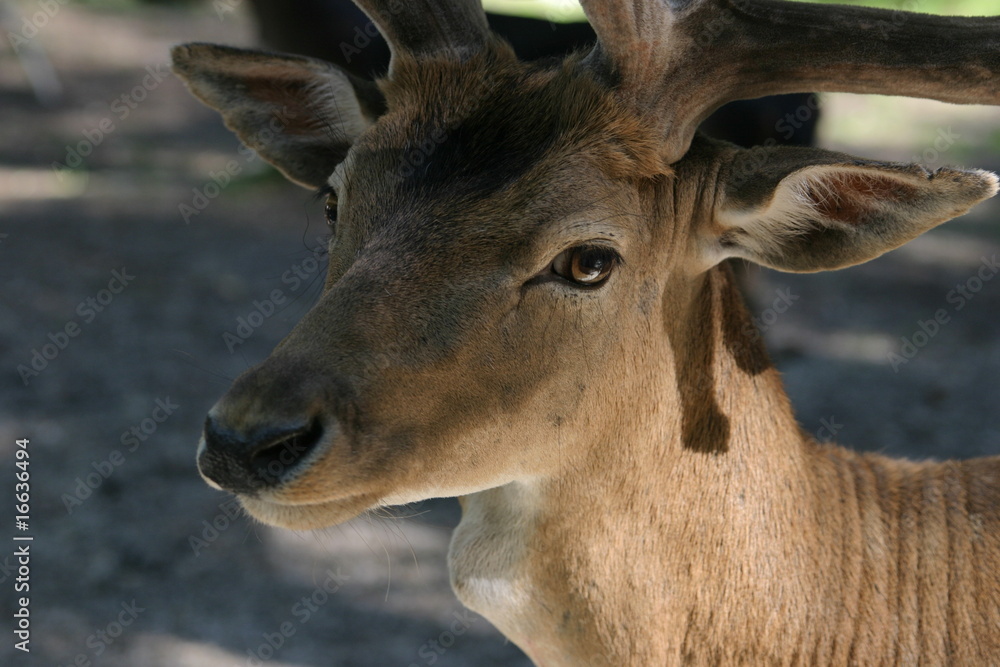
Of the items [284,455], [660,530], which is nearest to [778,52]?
[660,530]

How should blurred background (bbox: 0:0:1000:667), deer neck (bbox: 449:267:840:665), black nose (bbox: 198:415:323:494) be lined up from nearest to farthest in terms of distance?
black nose (bbox: 198:415:323:494)
deer neck (bbox: 449:267:840:665)
blurred background (bbox: 0:0:1000:667)

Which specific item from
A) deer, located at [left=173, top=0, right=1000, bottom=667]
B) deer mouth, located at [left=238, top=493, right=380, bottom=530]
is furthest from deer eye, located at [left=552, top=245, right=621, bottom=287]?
deer mouth, located at [left=238, top=493, right=380, bottom=530]

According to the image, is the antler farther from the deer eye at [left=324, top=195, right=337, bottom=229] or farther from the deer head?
the deer eye at [left=324, top=195, right=337, bottom=229]

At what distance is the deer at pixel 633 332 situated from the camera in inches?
108

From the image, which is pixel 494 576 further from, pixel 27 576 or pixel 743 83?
pixel 27 576

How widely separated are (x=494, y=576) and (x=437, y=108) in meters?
1.43

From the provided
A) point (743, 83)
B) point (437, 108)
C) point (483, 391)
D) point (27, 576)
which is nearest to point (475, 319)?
point (483, 391)

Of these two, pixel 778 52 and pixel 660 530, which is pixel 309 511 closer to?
pixel 660 530

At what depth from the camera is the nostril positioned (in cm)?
245

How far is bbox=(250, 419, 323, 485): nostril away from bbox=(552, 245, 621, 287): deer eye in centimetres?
83

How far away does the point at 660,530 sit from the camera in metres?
3.01

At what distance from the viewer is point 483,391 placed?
2752 millimetres

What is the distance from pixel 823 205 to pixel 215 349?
5.98 metres

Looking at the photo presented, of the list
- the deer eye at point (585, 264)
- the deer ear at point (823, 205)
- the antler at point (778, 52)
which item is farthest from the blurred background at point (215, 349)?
the antler at point (778, 52)
